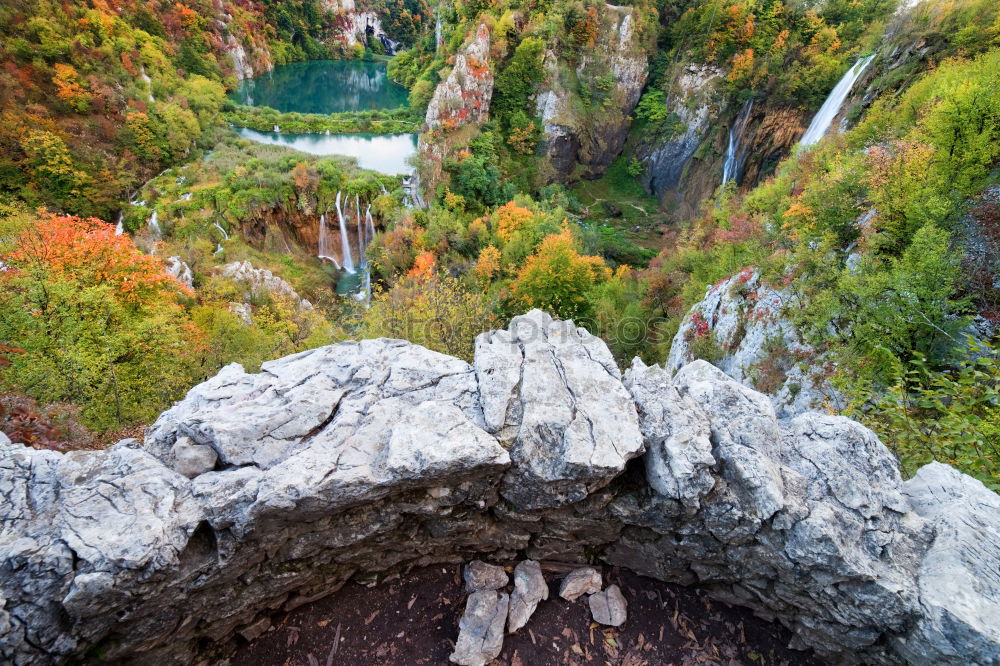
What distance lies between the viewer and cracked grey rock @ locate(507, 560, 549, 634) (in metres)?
7.26

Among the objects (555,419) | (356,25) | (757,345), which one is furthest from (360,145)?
(356,25)

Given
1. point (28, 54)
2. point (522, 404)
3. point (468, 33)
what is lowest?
point (522, 404)

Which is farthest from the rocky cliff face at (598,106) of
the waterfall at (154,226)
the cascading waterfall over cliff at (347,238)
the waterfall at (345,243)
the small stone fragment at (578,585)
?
the small stone fragment at (578,585)

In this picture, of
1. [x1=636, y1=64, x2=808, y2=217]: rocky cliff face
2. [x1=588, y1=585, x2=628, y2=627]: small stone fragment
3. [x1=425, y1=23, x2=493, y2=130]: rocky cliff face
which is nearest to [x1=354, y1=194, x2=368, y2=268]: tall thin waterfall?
[x1=425, y1=23, x2=493, y2=130]: rocky cliff face

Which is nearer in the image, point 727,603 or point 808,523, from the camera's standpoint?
point 808,523

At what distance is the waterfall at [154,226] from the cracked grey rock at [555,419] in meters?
35.1

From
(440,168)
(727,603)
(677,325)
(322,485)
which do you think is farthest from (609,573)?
(440,168)

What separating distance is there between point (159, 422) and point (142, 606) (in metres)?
2.60

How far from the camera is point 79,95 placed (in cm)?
3516

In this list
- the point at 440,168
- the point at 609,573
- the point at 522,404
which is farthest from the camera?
the point at 440,168

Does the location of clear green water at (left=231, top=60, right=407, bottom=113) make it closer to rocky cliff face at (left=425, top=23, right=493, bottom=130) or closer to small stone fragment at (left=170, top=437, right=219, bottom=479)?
rocky cliff face at (left=425, top=23, right=493, bottom=130)

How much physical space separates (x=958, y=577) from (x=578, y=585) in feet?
16.7

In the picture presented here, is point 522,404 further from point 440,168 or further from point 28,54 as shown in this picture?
point 28,54

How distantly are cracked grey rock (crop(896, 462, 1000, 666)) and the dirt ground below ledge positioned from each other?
2.23 meters
